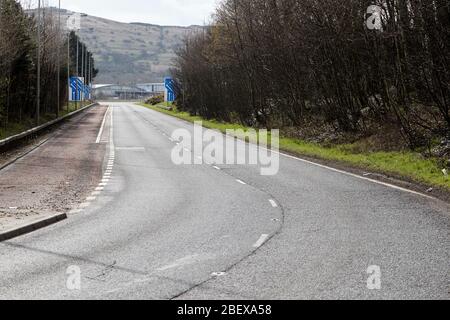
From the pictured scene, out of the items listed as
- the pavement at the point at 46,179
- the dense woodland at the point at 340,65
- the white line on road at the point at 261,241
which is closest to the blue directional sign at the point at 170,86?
the dense woodland at the point at 340,65

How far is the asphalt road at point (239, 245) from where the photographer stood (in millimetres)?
7598

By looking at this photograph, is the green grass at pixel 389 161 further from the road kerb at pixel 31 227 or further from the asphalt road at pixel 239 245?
the road kerb at pixel 31 227

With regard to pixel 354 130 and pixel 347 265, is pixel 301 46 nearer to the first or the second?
pixel 354 130

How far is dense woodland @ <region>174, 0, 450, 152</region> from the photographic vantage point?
73.6 ft

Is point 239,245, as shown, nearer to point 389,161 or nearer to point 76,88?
point 389,161

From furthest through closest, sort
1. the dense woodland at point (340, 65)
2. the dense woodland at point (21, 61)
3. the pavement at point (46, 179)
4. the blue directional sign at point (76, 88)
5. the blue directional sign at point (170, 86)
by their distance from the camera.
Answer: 1. the blue directional sign at point (170, 86)
2. the blue directional sign at point (76, 88)
3. the dense woodland at point (21, 61)
4. the dense woodland at point (340, 65)
5. the pavement at point (46, 179)

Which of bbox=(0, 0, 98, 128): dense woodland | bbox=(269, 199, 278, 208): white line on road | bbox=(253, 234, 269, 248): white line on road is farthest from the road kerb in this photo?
bbox=(0, 0, 98, 128): dense woodland

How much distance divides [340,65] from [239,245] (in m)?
23.5

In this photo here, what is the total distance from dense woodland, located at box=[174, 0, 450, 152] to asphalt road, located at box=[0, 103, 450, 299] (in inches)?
253

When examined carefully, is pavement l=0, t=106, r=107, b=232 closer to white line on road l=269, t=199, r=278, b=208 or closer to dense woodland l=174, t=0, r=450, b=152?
white line on road l=269, t=199, r=278, b=208

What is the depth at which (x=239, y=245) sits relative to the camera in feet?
33.7

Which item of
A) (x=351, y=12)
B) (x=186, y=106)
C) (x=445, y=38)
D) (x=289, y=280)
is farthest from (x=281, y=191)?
(x=186, y=106)

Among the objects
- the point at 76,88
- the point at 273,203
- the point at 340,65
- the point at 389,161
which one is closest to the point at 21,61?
the point at 340,65

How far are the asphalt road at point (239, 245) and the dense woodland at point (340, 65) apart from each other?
6.43 m
